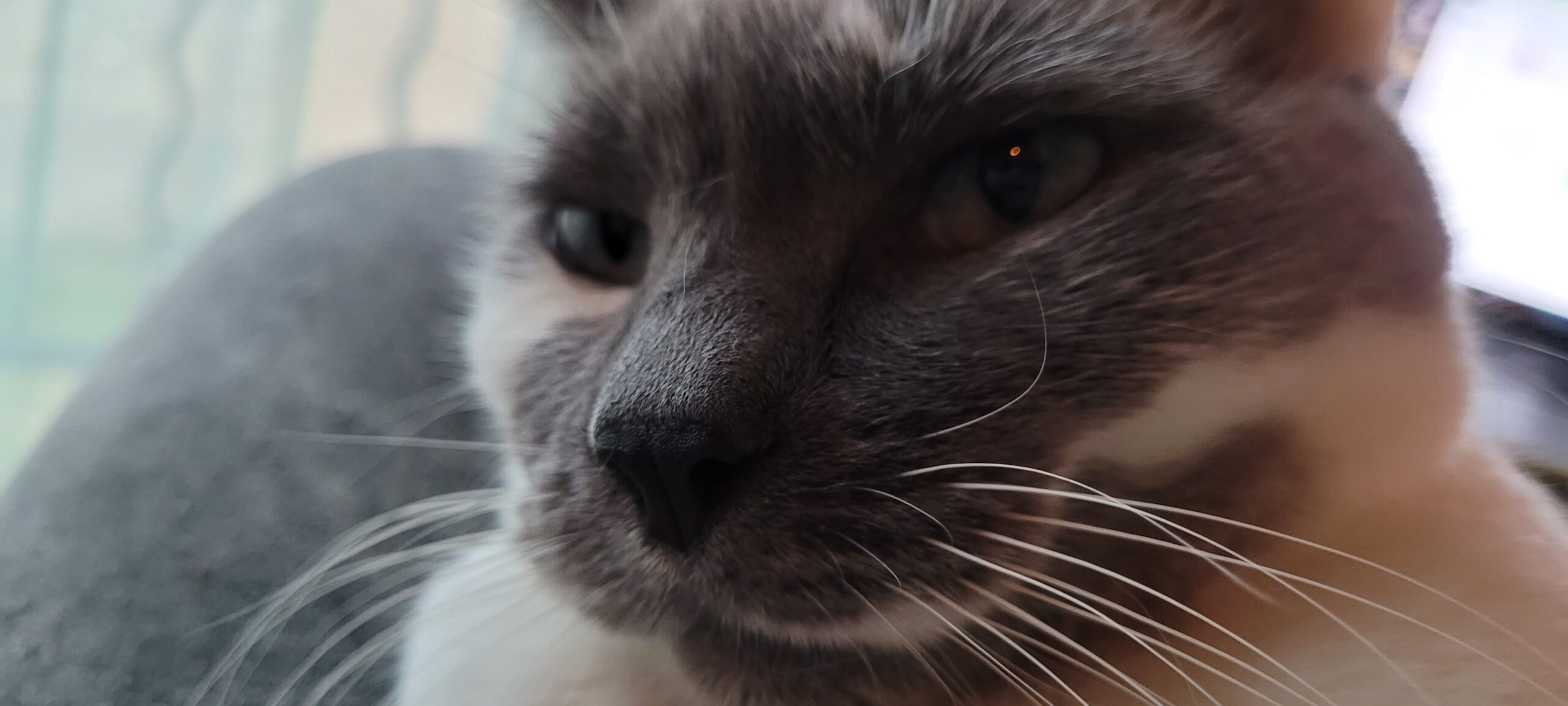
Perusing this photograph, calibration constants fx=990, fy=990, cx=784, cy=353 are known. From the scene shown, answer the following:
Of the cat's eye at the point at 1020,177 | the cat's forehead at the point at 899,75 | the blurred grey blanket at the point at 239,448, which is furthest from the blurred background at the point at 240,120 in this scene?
the cat's eye at the point at 1020,177

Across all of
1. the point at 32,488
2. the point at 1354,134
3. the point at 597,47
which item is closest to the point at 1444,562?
the point at 1354,134

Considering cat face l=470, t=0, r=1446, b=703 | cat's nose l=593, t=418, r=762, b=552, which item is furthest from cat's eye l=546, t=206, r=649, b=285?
cat's nose l=593, t=418, r=762, b=552

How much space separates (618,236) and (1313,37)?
0.50 m

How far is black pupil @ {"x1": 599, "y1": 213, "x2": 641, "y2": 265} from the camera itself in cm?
77

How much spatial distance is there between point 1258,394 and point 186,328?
120 centimetres

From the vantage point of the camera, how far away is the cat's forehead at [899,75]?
57 cm

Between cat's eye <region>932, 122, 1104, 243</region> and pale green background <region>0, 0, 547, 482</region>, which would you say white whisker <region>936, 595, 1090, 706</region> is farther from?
pale green background <region>0, 0, 547, 482</region>

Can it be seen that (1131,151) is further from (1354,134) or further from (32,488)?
(32,488)

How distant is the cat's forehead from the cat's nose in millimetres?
193

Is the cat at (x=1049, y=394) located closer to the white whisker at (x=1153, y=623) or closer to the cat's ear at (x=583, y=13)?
the white whisker at (x=1153, y=623)

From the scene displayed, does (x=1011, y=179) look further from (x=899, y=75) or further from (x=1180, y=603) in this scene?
(x=1180, y=603)

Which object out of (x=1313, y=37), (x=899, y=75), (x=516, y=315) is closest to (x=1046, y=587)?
(x=899, y=75)

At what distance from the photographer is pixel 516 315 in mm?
851

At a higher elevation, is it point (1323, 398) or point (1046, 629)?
point (1323, 398)
